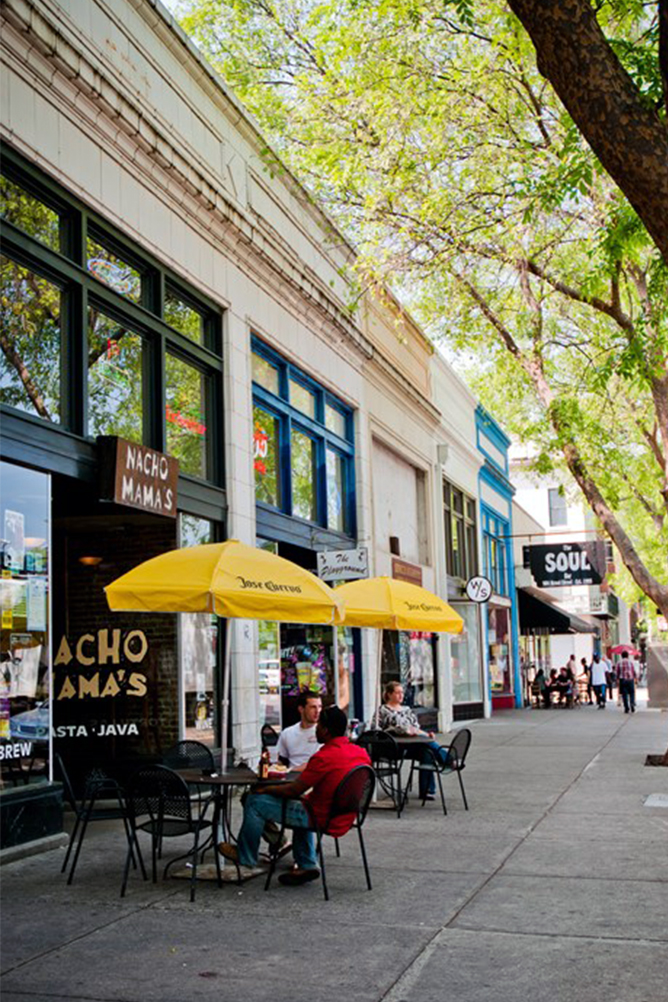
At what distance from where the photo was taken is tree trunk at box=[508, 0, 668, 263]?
6.11 metres

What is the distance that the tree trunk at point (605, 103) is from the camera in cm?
611

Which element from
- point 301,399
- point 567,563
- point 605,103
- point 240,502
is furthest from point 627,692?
point 605,103

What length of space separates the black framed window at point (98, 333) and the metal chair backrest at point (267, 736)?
345 cm

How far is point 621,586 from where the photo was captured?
5041 cm

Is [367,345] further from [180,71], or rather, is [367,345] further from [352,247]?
[180,71]

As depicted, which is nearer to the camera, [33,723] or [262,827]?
[262,827]

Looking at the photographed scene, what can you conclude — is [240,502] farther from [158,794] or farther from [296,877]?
[296,877]

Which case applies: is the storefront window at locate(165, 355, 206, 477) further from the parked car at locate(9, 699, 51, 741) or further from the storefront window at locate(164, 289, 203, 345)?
the parked car at locate(9, 699, 51, 741)

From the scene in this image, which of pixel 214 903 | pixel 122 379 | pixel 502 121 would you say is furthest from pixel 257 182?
pixel 214 903

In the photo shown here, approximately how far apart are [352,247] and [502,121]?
414cm

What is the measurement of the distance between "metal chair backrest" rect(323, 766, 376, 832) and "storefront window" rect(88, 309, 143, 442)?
190 inches

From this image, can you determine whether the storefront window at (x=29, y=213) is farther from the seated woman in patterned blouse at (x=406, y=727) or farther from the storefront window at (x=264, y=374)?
the seated woman in patterned blouse at (x=406, y=727)

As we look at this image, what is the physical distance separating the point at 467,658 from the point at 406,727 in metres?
16.8

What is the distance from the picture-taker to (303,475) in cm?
1808
